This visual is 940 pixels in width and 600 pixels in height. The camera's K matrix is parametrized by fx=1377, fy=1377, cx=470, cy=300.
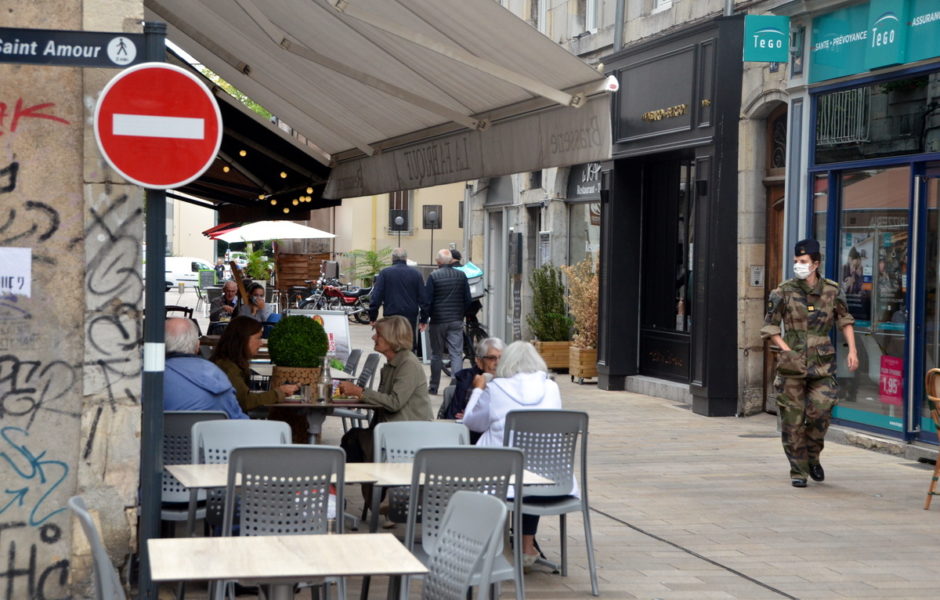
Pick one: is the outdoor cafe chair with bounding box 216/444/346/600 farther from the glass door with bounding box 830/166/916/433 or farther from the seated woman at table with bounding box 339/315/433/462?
the glass door with bounding box 830/166/916/433

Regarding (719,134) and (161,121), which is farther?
→ (719,134)

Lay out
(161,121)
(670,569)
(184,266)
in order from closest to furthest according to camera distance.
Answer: (161,121), (670,569), (184,266)

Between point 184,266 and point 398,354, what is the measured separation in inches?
1834

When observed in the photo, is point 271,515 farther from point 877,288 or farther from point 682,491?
point 877,288

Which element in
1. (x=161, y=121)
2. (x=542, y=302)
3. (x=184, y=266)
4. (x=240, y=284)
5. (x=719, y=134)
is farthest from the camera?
(x=184, y=266)

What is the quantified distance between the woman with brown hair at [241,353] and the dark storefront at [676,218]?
718 centimetres

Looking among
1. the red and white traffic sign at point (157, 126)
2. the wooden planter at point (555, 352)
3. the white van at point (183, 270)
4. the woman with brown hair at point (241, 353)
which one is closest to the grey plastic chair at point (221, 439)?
the red and white traffic sign at point (157, 126)

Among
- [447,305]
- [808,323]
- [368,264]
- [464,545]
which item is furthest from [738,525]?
[368,264]

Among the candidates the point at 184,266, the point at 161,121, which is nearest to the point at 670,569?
the point at 161,121

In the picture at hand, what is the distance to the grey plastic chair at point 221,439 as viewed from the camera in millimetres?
6702

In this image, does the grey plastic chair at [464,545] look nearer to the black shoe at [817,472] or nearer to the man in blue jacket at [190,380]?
the man in blue jacket at [190,380]

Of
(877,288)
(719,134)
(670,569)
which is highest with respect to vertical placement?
(719,134)

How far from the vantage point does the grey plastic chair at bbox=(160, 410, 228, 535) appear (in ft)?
23.1

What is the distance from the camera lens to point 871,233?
41.2 ft
